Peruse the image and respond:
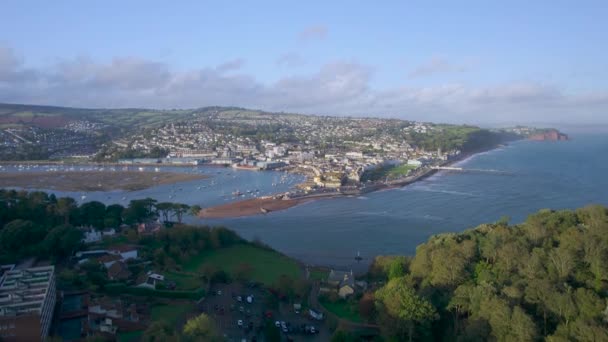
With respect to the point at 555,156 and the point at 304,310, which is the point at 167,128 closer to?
the point at 555,156

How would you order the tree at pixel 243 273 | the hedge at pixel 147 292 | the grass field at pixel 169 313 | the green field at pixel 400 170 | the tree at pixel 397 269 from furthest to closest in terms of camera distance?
the green field at pixel 400 170 → the tree at pixel 243 273 → the tree at pixel 397 269 → the hedge at pixel 147 292 → the grass field at pixel 169 313

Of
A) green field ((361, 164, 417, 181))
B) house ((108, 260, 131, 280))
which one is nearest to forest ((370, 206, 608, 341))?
house ((108, 260, 131, 280))

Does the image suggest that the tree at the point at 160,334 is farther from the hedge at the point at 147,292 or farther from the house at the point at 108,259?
the house at the point at 108,259

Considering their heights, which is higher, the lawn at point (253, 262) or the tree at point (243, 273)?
the tree at point (243, 273)

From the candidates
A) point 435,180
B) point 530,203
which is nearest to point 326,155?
point 435,180

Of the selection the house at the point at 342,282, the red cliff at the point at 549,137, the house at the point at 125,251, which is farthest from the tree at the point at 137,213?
the red cliff at the point at 549,137

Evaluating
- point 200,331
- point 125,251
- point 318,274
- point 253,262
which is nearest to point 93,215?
point 125,251
